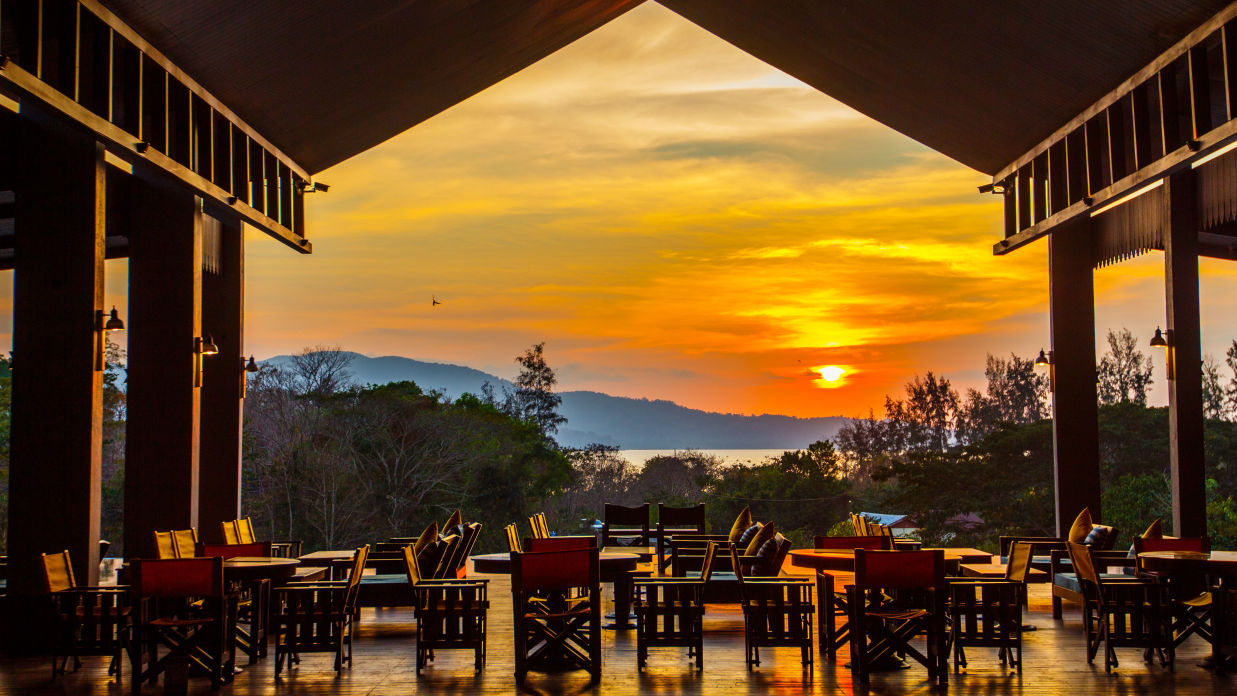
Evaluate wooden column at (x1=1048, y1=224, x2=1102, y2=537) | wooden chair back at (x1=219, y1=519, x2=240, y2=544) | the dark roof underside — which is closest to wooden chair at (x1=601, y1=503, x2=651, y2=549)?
wooden chair back at (x1=219, y1=519, x2=240, y2=544)

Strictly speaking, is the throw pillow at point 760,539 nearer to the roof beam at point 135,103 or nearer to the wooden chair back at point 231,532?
the wooden chair back at point 231,532

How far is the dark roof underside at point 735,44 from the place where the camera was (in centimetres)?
943

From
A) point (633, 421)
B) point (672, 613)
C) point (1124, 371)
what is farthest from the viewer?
point (633, 421)

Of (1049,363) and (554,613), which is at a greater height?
(1049,363)

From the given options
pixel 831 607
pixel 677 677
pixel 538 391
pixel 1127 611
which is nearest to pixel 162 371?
pixel 677 677

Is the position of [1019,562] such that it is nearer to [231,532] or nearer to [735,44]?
[231,532]

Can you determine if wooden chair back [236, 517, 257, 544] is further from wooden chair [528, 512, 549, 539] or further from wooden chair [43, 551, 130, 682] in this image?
wooden chair [43, 551, 130, 682]

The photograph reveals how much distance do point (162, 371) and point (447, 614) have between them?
4827 mm

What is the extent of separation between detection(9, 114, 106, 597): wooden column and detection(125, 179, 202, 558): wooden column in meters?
2.30

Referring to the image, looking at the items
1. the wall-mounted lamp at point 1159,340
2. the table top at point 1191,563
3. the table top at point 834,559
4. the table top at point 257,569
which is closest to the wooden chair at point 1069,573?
the table top at point 834,559

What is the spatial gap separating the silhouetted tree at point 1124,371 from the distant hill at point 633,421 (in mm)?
7967

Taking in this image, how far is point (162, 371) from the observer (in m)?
11.1

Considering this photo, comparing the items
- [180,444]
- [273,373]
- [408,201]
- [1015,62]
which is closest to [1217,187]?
[1015,62]

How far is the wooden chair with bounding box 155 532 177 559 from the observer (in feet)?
29.7
